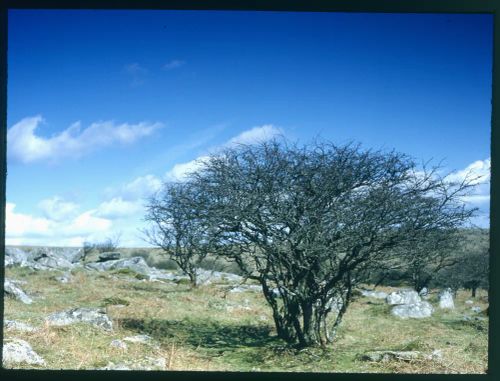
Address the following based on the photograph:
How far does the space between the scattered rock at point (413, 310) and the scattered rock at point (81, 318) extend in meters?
4.94

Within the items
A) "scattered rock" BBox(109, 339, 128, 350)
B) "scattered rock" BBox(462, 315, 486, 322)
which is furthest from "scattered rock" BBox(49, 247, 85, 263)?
"scattered rock" BBox(109, 339, 128, 350)

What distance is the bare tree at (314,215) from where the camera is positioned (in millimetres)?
6191

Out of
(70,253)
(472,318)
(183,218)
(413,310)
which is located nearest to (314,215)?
(183,218)

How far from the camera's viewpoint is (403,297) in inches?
423

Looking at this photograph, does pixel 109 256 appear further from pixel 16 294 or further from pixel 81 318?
pixel 81 318

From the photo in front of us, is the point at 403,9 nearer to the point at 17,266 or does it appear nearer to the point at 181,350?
the point at 181,350

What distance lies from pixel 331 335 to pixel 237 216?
6.22ft

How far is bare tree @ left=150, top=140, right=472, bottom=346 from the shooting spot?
20.3 ft

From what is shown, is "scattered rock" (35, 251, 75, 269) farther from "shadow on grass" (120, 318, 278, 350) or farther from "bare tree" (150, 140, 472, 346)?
"bare tree" (150, 140, 472, 346)

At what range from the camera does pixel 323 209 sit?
6281 millimetres

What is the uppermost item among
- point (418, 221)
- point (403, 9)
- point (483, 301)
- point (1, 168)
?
point (403, 9)

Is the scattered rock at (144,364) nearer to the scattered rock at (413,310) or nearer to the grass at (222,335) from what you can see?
the grass at (222,335)

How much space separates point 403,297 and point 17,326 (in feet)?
22.9

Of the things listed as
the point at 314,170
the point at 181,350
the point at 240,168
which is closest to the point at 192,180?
the point at 240,168
